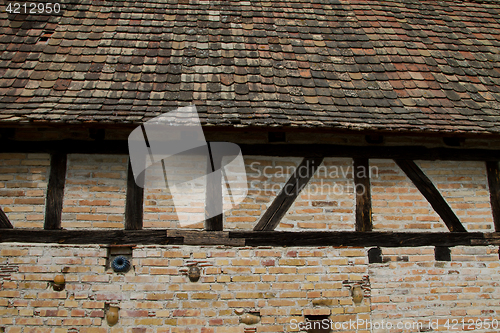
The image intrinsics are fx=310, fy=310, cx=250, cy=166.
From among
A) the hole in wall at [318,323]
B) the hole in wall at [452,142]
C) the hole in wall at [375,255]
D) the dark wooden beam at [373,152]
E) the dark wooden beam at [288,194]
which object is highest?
the hole in wall at [452,142]

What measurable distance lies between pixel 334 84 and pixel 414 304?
273 centimetres

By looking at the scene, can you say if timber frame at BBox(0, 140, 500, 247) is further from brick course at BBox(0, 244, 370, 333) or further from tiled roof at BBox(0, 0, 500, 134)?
tiled roof at BBox(0, 0, 500, 134)

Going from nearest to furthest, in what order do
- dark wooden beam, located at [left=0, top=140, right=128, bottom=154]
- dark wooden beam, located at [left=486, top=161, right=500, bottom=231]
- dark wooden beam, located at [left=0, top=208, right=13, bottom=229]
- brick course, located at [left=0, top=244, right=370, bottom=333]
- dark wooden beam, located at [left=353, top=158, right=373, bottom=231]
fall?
brick course, located at [left=0, top=244, right=370, bottom=333] < dark wooden beam, located at [left=0, top=208, right=13, bottom=229] < dark wooden beam, located at [left=0, top=140, right=128, bottom=154] < dark wooden beam, located at [left=353, top=158, right=373, bottom=231] < dark wooden beam, located at [left=486, top=161, right=500, bottom=231]

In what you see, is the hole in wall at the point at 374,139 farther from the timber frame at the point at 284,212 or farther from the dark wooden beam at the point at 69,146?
the dark wooden beam at the point at 69,146

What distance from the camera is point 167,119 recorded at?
125 inches

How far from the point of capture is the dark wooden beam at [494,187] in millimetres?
3748

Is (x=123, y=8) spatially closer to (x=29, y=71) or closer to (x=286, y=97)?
(x=29, y=71)

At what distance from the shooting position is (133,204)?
3455 mm

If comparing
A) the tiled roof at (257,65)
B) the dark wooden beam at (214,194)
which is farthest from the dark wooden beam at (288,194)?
the tiled roof at (257,65)

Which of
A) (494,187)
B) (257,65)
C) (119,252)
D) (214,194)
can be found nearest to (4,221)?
(119,252)

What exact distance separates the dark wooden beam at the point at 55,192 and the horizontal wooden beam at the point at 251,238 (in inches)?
4.3

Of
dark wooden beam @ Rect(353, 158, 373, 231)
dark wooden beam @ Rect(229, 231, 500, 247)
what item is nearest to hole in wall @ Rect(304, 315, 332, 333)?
dark wooden beam @ Rect(229, 231, 500, 247)

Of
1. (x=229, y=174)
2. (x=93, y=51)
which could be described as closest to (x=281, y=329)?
(x=229, y=174)

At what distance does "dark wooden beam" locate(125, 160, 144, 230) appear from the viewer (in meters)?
3.43
